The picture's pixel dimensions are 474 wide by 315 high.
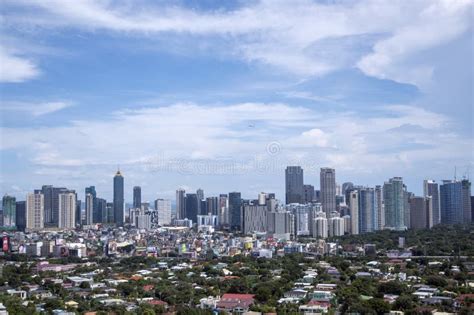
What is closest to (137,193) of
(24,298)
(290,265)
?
(290,265)

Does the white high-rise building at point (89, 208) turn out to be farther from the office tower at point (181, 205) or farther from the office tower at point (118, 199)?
the office tower at point (181, 205)

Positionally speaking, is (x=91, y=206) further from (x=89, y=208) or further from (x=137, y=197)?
(x=137, y=197)

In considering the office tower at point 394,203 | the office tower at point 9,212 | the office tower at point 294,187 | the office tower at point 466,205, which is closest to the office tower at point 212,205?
the office tower at point 294,187

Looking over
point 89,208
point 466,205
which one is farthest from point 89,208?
point 466,205

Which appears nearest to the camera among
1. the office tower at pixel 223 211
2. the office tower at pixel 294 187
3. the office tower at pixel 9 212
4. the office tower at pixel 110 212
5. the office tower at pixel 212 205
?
the office tower at pixel 294 187

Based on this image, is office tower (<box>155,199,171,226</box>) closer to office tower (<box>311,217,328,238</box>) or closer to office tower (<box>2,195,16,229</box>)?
office tower (<box>2,195,16,229</box>)

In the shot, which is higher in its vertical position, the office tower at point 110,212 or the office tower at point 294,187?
the office tower at point 294,187

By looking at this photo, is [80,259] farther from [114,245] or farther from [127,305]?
[127,305]
